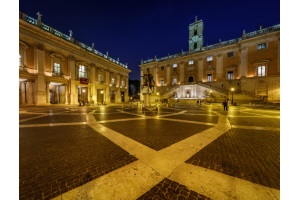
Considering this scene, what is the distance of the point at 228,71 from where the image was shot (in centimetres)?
3175

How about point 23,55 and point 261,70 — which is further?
point 261,70

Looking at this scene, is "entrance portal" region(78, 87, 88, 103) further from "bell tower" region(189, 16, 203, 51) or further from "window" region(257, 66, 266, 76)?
"window" region(257, 66, 266, 76)

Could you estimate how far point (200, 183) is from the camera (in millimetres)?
2311

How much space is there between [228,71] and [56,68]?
36508 mm

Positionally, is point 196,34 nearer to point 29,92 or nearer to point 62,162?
point 29,92

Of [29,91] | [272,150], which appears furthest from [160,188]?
[29,91]

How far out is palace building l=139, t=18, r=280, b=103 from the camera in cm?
2586

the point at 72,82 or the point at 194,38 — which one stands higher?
the point at 194,38

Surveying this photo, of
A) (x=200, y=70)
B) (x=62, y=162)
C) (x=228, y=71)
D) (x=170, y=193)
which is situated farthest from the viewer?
(x=200, y=70)

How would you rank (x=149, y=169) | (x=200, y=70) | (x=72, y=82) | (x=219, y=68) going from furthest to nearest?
(x=200, y=70) < (x=219, y=68) < (x=72, y=82) < (x=149, y=169)

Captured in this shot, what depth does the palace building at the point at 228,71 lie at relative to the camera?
2586 centimetres

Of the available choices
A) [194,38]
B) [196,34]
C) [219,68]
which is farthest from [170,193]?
[196,34]

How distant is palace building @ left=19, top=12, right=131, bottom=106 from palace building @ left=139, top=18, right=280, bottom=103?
12200 millimetres

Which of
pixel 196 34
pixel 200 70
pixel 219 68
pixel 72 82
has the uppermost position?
pixel 196 34
